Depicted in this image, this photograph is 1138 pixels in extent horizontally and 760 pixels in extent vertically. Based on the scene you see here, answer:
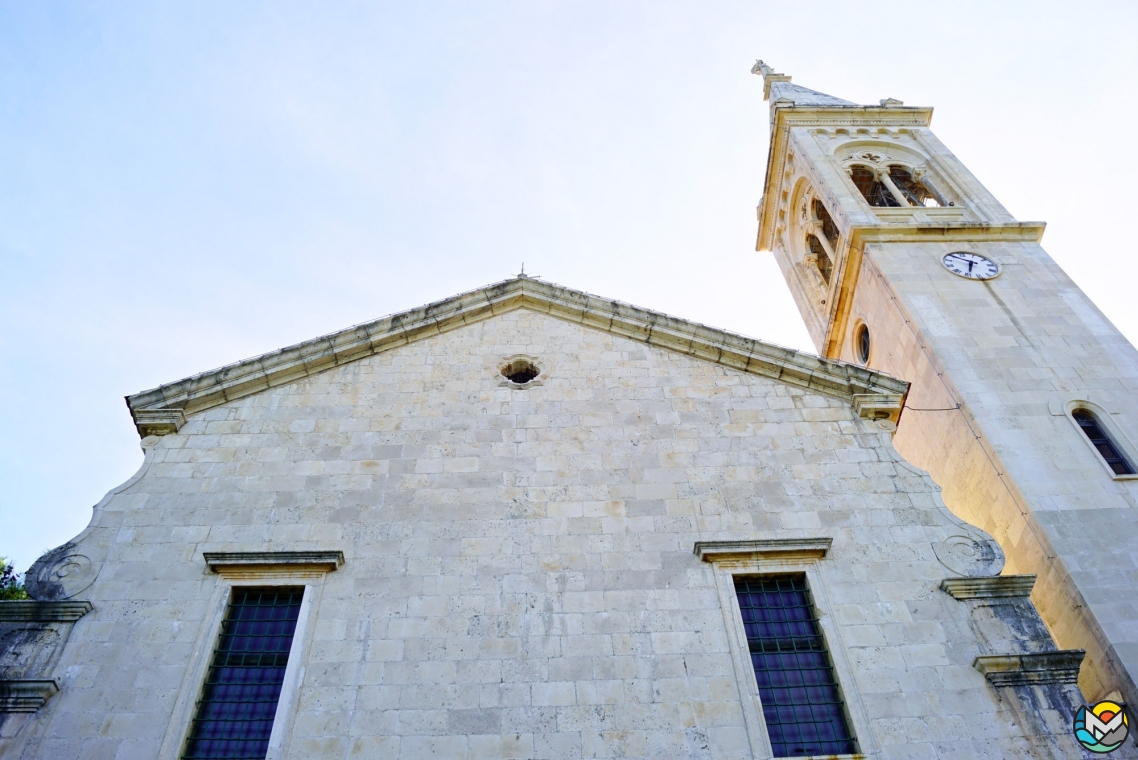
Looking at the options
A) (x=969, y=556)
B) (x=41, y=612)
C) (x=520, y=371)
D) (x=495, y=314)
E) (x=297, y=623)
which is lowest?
(x=297, y=623)

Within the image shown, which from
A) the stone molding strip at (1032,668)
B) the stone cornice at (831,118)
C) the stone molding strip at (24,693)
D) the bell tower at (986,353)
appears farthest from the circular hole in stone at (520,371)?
the stone cornice at (831,118)

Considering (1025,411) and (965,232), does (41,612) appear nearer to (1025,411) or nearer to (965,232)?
(1025,411)

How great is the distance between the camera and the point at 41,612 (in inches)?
449

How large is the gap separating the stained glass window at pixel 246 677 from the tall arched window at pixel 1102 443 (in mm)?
12860

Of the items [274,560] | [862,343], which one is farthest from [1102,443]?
[274,560]

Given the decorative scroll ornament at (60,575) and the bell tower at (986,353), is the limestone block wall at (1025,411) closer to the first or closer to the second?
the bell tower at (986,353)

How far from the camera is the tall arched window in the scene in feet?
46.9

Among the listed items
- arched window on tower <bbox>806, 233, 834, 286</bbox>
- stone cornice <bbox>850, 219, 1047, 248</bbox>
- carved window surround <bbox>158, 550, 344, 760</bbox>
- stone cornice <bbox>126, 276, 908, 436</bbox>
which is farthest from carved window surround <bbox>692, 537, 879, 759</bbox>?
arched window on tower <bbox>806, 233, 834, 286</bbox>

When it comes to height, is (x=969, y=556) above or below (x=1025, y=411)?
below

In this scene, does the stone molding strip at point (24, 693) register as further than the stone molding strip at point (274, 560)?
No

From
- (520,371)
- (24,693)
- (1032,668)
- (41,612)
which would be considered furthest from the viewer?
(520,371)

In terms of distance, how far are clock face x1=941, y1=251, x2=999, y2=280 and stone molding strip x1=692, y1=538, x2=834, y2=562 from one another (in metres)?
9.26

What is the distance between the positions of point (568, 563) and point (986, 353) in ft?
31.1

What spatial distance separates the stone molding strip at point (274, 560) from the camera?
1188 cm
